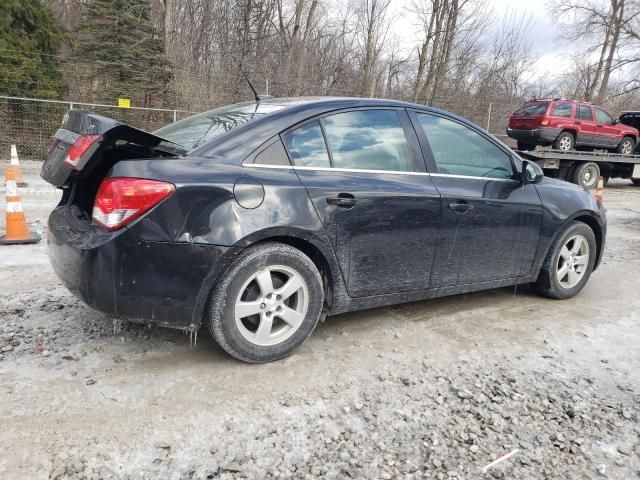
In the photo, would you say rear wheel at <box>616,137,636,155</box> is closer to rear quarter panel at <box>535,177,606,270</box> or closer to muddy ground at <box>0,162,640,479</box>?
rear quarter panel at <box>535,177,606,270</box>

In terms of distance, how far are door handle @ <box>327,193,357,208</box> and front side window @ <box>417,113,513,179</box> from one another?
2.72ft

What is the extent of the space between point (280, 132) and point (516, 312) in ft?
7.97

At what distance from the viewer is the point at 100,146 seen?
8.39 ft

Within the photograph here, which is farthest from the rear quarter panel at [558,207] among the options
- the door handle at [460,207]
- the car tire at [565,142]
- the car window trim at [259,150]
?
the car tire at [565,142]

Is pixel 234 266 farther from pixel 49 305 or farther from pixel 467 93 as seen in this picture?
pixel 467 93

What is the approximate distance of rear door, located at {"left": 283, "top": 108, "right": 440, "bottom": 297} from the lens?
2.95 meters

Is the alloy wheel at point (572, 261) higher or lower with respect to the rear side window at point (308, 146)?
lower

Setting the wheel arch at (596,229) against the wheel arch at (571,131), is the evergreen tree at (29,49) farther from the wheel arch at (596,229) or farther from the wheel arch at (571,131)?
the wheel arch at (571,131)

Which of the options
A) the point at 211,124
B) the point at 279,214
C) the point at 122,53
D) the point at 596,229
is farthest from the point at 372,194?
the point at 122,53

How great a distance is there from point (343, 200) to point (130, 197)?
1209mm

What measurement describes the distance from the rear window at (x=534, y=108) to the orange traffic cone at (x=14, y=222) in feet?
43.9

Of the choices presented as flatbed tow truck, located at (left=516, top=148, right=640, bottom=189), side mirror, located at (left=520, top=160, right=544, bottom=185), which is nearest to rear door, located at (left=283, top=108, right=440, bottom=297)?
side mirror, located at (left=520, top=160, right=544, bottom=185)

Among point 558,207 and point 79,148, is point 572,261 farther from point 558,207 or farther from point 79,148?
point 79,148

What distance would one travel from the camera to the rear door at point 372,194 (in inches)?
116
